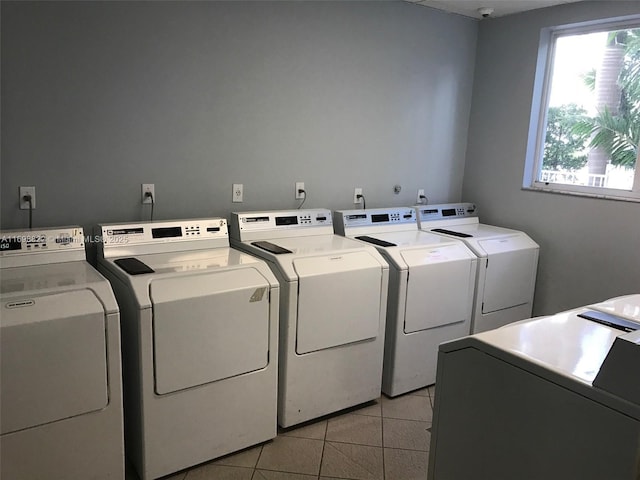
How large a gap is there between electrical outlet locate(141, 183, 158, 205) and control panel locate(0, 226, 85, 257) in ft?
1.47

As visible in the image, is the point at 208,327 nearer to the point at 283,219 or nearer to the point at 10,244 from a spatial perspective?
the point at 10,244

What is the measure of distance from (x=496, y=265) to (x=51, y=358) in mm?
2718

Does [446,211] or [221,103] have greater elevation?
[221,103]

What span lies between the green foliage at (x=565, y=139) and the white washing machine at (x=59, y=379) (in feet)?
11.0

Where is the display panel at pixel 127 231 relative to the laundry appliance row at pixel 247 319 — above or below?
above

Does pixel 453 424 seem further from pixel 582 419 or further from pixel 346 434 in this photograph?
pixel 346 434

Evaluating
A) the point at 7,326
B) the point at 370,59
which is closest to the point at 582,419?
the point at 7,326

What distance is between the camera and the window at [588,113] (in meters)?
3.45

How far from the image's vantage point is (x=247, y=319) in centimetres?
Result: 237

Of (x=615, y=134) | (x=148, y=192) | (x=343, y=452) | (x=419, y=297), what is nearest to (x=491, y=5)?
(x=615, y=134)

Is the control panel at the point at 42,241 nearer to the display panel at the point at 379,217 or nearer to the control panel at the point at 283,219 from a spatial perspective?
the control panel at the point at 283,219

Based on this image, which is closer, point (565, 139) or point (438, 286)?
point (438, 286)

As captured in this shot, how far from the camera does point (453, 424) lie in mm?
1745

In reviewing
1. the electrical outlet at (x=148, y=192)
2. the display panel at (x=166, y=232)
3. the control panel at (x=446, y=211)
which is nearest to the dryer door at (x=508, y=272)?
the control panel at (x=446, y=211)
